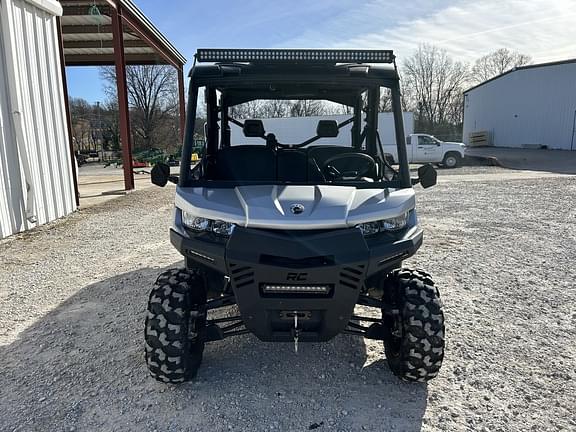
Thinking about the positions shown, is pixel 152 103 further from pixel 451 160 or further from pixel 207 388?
pixel 207 388

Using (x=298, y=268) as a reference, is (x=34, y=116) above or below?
above

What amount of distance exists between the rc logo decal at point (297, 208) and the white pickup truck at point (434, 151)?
64.1ft

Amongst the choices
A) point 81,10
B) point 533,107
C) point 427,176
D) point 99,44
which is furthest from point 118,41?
point 533,107

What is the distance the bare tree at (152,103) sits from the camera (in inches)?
1912

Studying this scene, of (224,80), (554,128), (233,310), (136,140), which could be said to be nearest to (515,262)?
(233,310)

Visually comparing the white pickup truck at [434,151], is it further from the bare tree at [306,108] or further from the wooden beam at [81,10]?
the bare tree at [306,108]

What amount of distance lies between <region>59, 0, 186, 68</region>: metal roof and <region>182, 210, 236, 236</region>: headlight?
1046 centimetres

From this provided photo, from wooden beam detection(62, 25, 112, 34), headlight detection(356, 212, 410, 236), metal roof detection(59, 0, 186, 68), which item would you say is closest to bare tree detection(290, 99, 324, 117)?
headlight detection(356, 212, 410, 236)

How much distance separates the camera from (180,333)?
276 centimetres

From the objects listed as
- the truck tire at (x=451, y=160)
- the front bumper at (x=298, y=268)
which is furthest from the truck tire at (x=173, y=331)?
the truck tire at (x=451, y=160)

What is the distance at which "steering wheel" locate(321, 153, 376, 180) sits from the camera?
10.8 feet

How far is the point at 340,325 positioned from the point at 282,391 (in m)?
0.66

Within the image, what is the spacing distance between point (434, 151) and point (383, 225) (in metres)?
20.3

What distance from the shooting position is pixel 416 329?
9.09 ft
